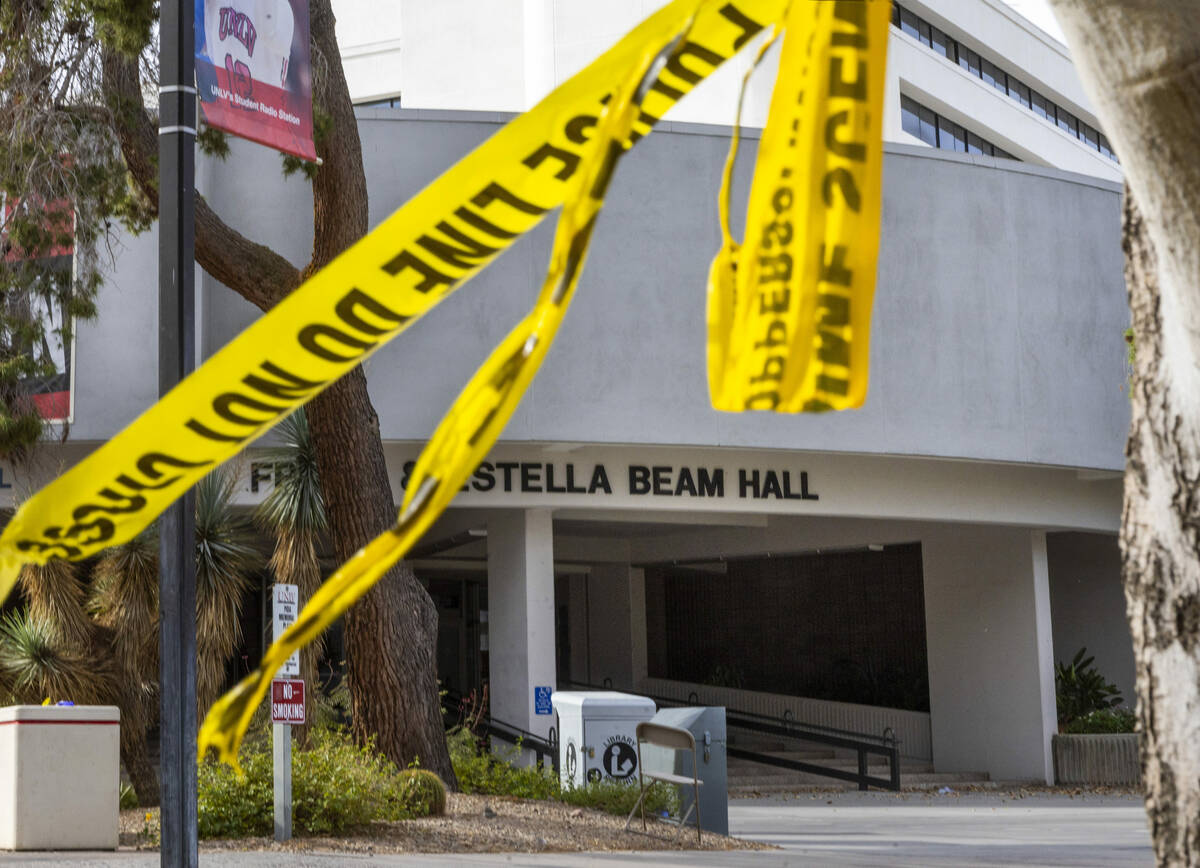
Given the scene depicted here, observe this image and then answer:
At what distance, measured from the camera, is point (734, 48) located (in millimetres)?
2693

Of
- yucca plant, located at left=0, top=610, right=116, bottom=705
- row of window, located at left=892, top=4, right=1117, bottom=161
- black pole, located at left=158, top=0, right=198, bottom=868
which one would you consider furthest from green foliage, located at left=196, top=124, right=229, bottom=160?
row of window, located at left=892, top=4, right=1117, bottom=161

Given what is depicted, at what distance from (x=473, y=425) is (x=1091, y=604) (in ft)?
104

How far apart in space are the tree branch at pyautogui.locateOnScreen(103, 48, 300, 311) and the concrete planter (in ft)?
54.4

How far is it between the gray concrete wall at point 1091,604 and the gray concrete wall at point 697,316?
7777 mm

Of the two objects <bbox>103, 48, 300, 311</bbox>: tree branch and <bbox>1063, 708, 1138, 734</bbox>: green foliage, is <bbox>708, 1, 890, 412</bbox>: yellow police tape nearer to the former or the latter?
<bbox>103, 48, 300, 311</bbox>: tree branch

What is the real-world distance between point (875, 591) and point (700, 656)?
4472 millimetres

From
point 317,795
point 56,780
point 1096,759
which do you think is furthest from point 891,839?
point 1096,759

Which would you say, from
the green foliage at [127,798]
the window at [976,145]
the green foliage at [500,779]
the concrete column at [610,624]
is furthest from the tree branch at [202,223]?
the window at [976,145]

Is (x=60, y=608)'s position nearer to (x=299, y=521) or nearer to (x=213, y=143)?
(x=299, y=521)

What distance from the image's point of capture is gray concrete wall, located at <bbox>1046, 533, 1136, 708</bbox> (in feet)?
103

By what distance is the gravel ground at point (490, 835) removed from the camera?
1173 centimetres

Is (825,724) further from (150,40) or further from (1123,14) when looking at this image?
(1123,14)

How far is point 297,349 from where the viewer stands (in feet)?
7.91

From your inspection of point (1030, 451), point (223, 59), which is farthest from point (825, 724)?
point (223, 59)
